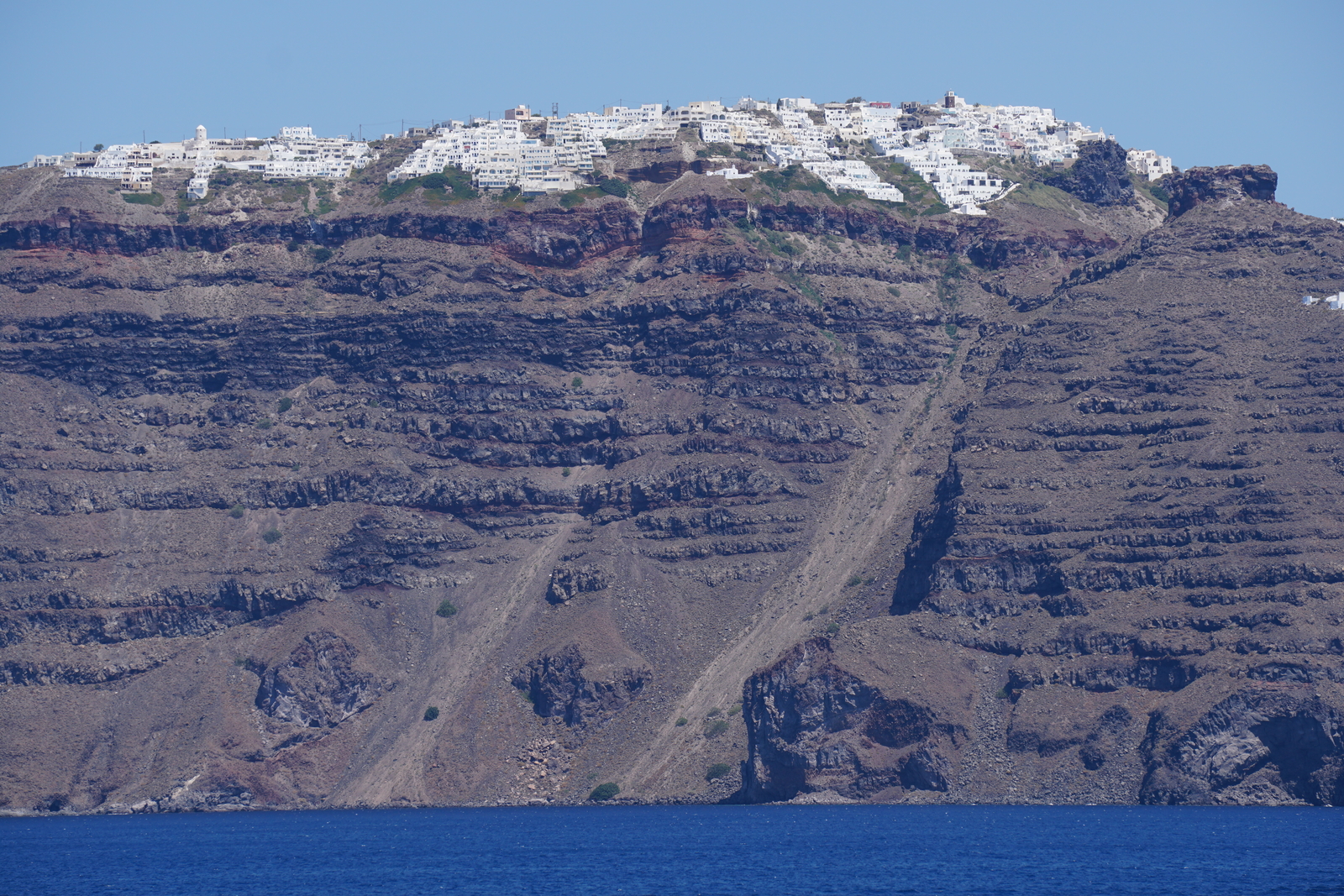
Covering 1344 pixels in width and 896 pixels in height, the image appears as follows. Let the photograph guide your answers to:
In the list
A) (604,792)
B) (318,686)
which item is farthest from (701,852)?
(318,686)

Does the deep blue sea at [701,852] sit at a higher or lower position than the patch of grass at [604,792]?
higher

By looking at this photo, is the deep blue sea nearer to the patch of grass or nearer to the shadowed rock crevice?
the patch of grass

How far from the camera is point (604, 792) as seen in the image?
18225cm

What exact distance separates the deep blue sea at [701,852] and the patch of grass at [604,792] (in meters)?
1.54

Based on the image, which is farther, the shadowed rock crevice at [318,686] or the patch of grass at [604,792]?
the shadowed rock crevice at [318,686]

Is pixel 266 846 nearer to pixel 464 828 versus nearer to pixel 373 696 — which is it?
pixel 464 828

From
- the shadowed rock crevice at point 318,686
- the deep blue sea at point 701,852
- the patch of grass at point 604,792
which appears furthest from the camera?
the shadowed rock crevice at point 318,686

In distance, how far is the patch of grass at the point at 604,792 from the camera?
18200 centimetres

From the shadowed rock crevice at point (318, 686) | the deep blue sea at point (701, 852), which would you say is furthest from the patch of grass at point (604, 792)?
the shadowed rock crevice at point (318, 686)

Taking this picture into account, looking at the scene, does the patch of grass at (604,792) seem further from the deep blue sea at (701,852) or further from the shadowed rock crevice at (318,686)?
the shadowed rock crevice at (318,686)

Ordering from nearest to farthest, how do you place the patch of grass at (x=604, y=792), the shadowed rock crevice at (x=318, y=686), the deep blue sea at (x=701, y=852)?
the deep blue sea at (x=701, y=852)
the patch of grass at (x=604, y=792)
the shadowed rock crevice at (x=318, y=686)

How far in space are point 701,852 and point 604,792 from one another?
37580mm

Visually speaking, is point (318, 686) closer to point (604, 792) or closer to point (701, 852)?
point (604, 792)

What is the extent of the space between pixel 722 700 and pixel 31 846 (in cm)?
5534
